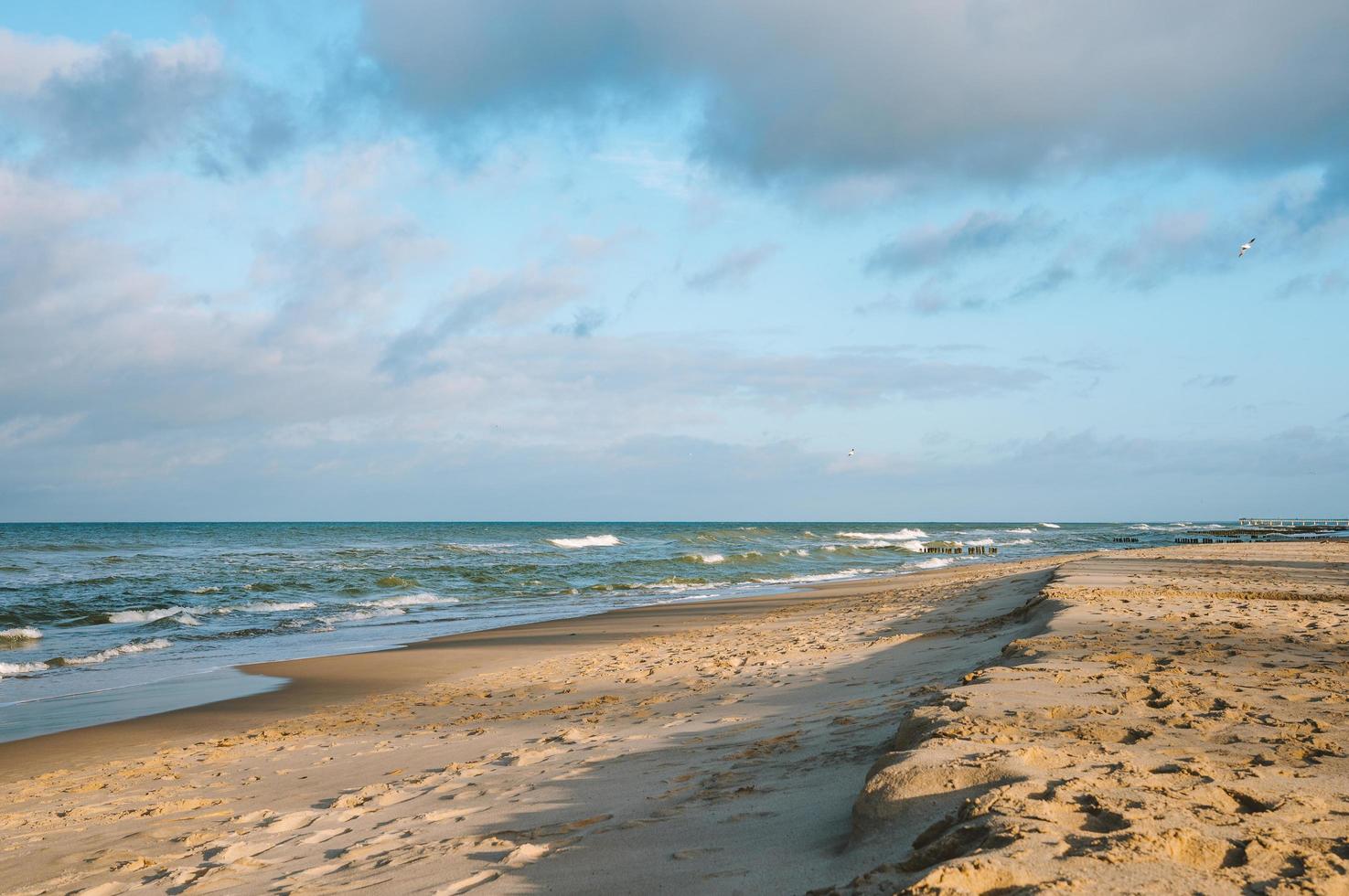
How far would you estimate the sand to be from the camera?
10.5 ft

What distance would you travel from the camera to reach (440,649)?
15.3m

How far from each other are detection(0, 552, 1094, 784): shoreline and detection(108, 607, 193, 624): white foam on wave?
25.3 feet

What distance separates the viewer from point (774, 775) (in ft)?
16.6

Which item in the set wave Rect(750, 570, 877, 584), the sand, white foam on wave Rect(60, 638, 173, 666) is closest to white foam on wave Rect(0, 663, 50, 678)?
white foam on wave Rect(60, 638, 173, 666)

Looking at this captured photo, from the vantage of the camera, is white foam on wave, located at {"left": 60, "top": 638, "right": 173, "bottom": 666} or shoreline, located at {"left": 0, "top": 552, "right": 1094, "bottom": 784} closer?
shoreline, located at {"left": 0, "top": 552, "right": 1094, "bottom": 784}

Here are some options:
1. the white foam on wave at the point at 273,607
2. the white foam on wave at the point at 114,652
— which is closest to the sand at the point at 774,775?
the white foam on wave at the point at 114,652

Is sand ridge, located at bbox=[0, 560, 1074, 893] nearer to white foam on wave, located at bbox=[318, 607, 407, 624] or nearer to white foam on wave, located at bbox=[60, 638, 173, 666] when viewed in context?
white foam on wave, located at bbox=[60, 638, 173, 666]

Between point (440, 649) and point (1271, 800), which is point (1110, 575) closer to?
point (440, 649)

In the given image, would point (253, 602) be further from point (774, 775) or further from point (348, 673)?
point (774, 775)

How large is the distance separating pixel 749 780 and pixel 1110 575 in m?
14.4

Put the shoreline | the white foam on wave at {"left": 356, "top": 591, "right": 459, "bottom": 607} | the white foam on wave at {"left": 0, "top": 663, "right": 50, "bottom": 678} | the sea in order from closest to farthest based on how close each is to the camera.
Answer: the shoreline, the sea, the white foam on wave at {"left": 0, "top": 663, "right": 50, "bottom": 678}, the white foam on wave at {"left": 356, "top": 591, "right": 459, "bottom": 607}

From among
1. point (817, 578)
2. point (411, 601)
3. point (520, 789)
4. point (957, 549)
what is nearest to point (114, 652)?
point (411, 601)

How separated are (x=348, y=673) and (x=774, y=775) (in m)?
9.64

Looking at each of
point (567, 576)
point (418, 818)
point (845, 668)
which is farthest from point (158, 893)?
point (567, 576)
